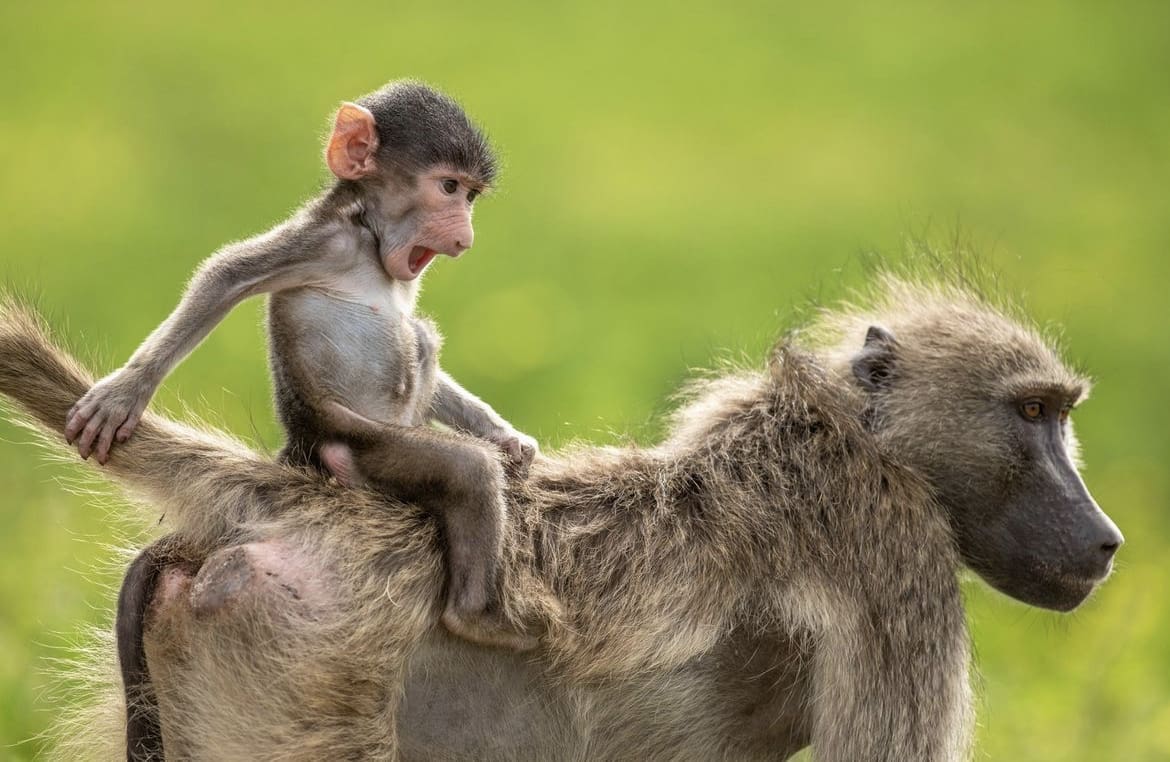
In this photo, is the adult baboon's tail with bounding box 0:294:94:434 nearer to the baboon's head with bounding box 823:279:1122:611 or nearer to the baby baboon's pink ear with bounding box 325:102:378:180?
the baby baboon's pink ear with bounding box 325:102:378:180

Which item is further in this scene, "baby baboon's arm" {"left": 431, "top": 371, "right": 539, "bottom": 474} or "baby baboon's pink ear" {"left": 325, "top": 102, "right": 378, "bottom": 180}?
"baby baboon's arm" {"left": 431, "top": 371, "right": 539, "bottom": 474}

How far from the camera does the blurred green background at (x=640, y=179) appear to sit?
13.1 metres

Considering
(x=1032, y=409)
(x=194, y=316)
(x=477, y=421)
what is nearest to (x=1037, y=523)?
(x=1032, y=409)

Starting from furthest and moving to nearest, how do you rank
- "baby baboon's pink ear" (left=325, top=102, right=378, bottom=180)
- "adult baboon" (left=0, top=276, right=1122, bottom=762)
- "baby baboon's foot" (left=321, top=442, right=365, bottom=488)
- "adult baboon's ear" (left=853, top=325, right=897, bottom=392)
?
"adult baboon's ear" (left=853, top=325, right=897, bottom=392) < "baby baboon's pink ear" (left=325, top=102, right=378, bottom=180) < "baby baboon's foot" (left=321, top=442, right=365, bottom=488) < "adult baboon" (left=0, top=276, right=1122, bottom=762)

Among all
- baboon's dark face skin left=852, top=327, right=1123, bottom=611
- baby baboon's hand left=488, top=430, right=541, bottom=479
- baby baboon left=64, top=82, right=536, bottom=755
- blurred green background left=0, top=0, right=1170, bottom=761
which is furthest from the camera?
blurred green background left=0, top=0, right=1170, bottom=761

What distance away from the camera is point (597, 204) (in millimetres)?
17516

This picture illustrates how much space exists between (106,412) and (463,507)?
3.27 ft

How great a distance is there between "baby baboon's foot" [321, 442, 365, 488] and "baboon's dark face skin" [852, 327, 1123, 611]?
181 cm

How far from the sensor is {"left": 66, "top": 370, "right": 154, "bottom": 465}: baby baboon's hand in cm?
463

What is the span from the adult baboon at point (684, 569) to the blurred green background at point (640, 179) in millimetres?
3340

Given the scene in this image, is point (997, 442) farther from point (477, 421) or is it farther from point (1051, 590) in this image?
point (477, 421)

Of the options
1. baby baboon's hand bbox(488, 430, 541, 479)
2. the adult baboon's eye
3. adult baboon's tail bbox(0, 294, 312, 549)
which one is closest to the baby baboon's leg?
adult baboon's tail bbox(0, 294, 312, 549)

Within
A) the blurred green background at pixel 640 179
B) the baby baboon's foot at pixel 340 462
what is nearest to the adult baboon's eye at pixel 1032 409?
the baby baboon's foot at pixel 340 462

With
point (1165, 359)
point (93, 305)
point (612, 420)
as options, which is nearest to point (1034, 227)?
point (1165, 359)
